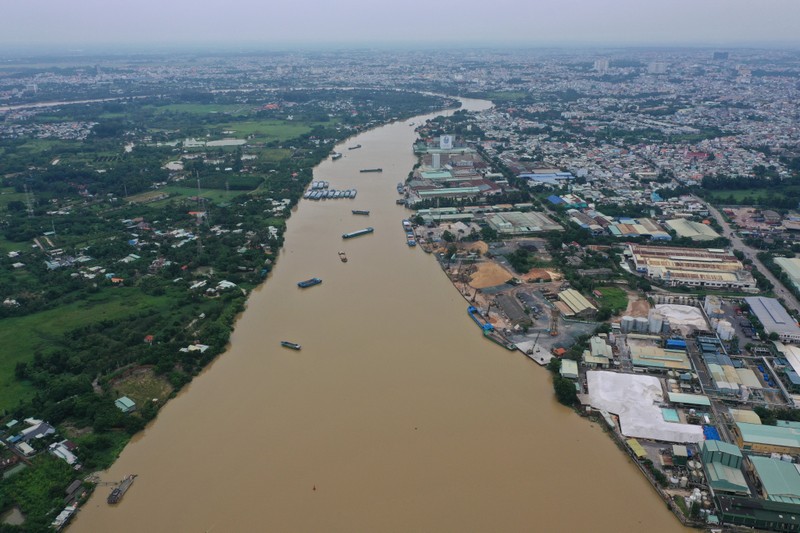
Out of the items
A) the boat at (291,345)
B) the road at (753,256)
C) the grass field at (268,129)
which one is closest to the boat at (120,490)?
the boat at (291,345)

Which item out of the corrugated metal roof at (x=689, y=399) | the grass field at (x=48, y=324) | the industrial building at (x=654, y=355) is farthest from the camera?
the industrial building at (x=654, y=355)

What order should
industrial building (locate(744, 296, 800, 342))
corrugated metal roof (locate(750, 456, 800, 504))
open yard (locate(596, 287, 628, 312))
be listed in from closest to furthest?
corrugated metal roof (locate(750, 456, 800, 504)) < industrial building (locate(744, 296, 800, 342)) < open yard (locate(596, 287, 628, 312))

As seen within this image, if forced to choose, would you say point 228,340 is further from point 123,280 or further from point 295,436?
point 123,280

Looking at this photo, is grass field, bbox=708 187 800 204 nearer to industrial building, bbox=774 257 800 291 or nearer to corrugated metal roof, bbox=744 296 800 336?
industrial building, bbox=774 257 800 291

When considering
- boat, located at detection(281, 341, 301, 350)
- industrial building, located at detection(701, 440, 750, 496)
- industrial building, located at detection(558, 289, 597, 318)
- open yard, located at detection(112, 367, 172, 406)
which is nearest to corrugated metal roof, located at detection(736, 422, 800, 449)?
industrial building, located at detection(701, 440, 750, 496)

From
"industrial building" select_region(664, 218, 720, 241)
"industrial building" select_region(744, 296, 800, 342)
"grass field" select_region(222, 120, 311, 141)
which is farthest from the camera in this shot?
"grass field" select_region(222, 120, 311, 141)

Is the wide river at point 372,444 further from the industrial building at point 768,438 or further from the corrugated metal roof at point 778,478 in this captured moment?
the industrial building at point 768,438

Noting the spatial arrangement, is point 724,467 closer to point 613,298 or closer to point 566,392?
point 566,392
